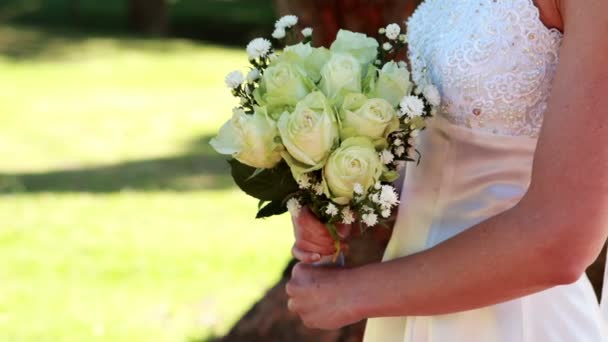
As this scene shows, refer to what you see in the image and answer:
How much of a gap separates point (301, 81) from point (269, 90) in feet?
0.22

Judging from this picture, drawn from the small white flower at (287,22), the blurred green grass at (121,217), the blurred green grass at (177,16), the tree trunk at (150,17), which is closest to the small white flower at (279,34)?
the small white flower at (287,22)

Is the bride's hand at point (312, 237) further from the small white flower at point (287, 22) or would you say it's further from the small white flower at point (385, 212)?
the small white flower at point (287, 22)

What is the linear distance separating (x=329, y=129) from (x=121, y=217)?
7.07 meters

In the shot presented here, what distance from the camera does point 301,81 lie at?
7.10 ft

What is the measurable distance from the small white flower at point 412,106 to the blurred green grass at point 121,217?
4.22 meters

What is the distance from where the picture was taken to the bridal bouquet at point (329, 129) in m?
2.08

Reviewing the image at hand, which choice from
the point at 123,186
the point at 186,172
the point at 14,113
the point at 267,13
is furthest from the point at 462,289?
the point at 267,13

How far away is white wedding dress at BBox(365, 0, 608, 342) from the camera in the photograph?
6.86 ft

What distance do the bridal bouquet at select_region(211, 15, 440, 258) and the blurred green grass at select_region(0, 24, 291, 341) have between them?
403 cm

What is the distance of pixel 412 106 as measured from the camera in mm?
2068

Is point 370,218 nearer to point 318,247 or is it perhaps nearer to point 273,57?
point 318,247

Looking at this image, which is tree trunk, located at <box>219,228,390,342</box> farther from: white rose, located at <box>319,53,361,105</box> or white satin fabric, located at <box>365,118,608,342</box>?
white rose, located at <box>319,53,361,105</box>

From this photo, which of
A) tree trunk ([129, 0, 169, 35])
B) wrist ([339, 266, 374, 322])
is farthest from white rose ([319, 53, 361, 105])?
tree trunk ([129, 0, 169, 35])

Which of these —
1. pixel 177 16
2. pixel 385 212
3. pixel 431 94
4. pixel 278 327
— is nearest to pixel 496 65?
pixel 431 94
